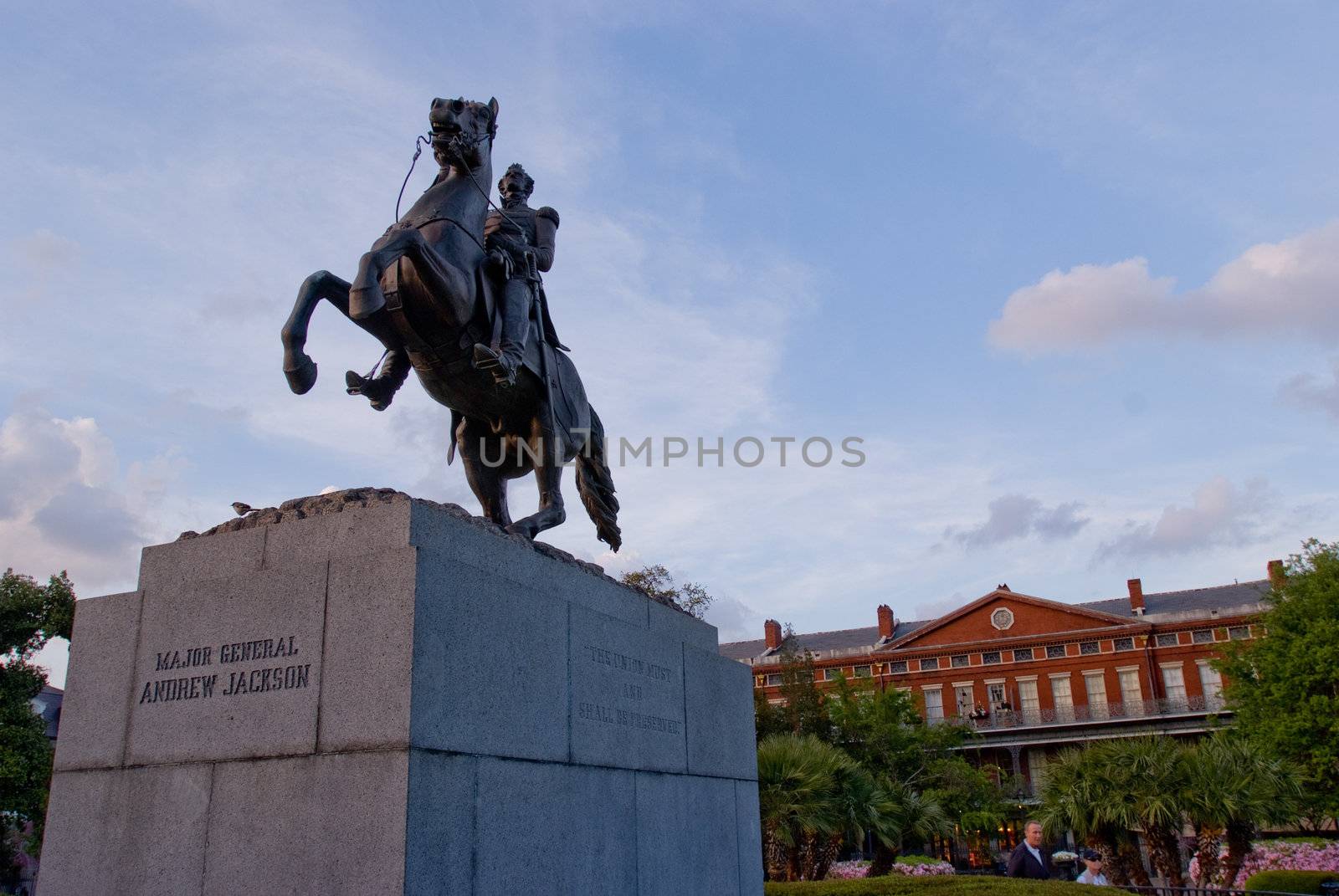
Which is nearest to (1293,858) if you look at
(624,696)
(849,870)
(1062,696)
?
(849,870)

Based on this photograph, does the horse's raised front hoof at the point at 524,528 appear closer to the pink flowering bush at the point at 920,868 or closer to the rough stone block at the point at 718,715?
the rough stone block at the point at 718,715

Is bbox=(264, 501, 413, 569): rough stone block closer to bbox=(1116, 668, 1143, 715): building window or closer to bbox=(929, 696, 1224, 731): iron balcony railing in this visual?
bbox=(929, 696, 1224, 731): iron balcony railing

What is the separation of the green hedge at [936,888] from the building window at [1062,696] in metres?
51.2

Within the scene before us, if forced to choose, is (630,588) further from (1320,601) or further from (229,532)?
(1320,601)

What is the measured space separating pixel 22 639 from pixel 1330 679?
42.0 m

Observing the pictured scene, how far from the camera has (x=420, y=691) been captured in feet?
16.2

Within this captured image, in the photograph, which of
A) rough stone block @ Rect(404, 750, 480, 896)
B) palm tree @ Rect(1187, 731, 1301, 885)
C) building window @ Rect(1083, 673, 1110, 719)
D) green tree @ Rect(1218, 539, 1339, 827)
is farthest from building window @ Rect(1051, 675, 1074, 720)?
rough stone block @ Rect(404, 750, 480, 896)

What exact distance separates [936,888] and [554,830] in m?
8.78

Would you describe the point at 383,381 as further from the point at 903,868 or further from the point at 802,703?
the point at 802,703

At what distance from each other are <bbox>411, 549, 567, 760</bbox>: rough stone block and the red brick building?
5415cm

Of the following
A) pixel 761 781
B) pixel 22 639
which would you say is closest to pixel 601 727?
pixel 761 781

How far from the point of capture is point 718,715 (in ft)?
28.7

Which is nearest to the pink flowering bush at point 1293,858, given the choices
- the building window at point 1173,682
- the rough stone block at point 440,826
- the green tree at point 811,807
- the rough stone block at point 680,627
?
the green tree at point 811,807

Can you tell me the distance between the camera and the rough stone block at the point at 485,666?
199 inches
